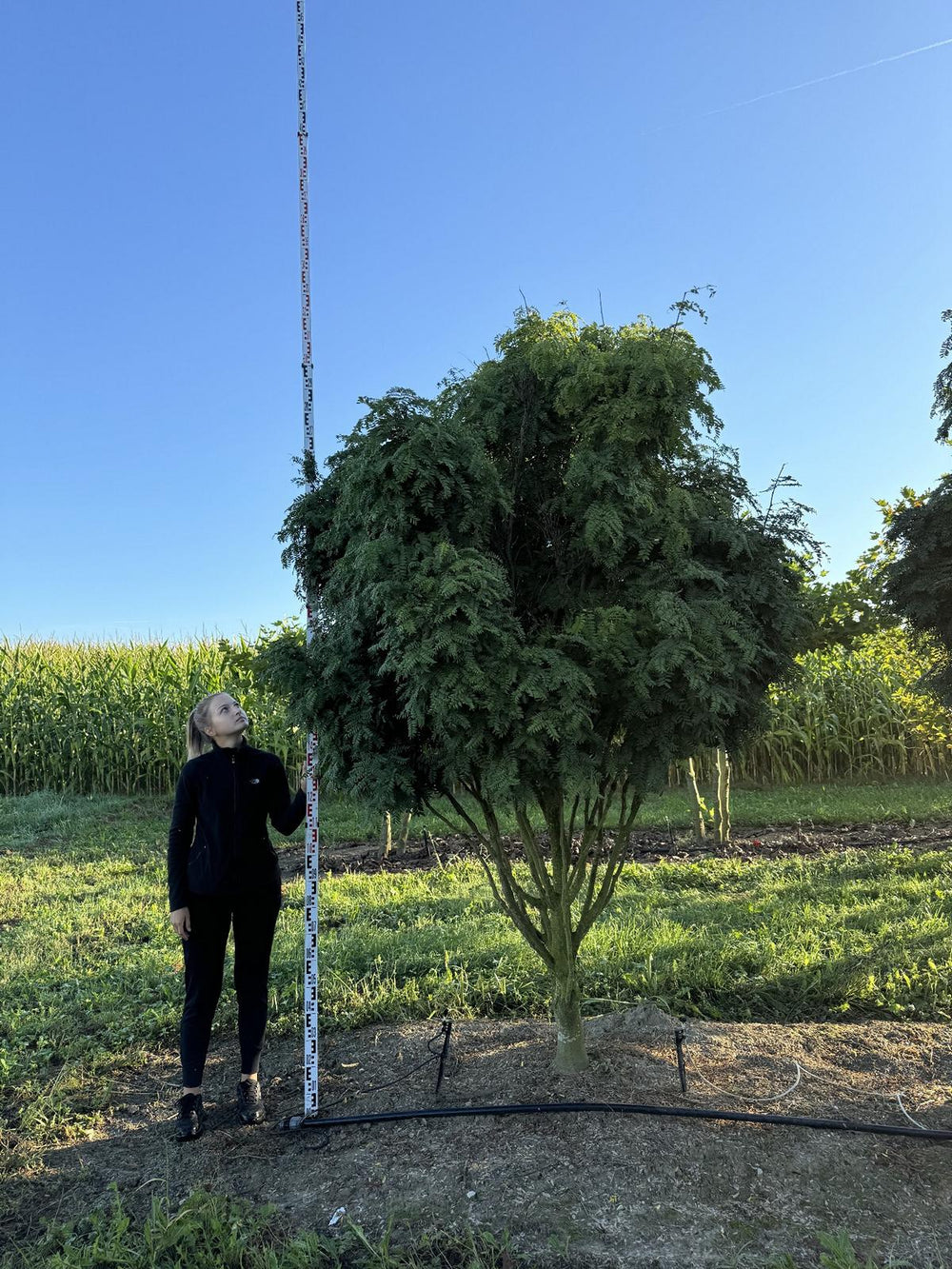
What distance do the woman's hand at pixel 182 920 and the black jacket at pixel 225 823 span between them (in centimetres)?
3

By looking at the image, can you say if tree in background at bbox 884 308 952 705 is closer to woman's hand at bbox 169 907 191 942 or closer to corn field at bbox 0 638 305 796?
woman's hand at bbox 169 907 191 942

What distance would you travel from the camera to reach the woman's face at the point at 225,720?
15.1ft

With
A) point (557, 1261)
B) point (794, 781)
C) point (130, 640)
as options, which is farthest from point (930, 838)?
point (130, 640)

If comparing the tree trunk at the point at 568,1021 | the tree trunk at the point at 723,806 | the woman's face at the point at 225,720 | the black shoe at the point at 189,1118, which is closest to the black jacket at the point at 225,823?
the woman's face at the point at 225,720

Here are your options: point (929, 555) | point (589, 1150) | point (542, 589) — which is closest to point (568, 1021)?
point (589, 1150)

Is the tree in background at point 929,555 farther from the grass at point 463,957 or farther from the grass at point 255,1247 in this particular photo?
the grass at point 255,1247

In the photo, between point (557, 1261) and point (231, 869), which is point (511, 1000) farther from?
point (557, 1261)

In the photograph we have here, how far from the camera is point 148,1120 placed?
15.4 ft

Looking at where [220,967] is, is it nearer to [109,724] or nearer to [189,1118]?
[189,1118]

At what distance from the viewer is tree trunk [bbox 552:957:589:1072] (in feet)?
14.7

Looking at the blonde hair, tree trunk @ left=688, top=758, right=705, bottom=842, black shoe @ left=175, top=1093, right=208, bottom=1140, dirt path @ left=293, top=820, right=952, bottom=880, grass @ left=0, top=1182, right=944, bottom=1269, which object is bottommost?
grass @ left=0, top=1182, right=944, bottom=1269

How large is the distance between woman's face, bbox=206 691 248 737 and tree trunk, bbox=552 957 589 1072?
194 centimetres

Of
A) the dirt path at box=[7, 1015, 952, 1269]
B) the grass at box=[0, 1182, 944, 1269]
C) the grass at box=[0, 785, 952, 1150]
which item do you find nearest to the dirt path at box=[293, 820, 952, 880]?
the grass at box=[0, 785, 952, 1150]

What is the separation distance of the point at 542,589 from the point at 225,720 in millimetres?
1739
